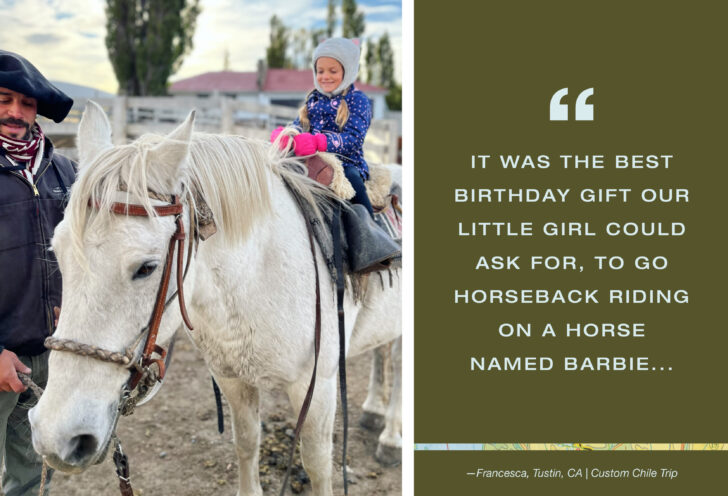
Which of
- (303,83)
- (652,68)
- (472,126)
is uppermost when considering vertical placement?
(303,83)

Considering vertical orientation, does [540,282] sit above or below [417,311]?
above

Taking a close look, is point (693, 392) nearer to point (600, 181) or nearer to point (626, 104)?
point (600, 181)

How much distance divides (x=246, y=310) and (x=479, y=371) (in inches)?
36.9

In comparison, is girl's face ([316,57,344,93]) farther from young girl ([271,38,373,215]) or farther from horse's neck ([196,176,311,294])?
horse's neck ([196,176,311,294])

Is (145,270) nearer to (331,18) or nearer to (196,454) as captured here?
(196,454)

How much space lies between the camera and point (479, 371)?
1924 mm

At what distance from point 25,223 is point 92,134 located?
465mm

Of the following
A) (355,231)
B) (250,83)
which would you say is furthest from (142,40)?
(355,231)

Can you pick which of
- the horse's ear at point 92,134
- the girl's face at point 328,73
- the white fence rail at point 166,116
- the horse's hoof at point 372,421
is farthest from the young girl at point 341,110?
the white fence rail at point 166,116

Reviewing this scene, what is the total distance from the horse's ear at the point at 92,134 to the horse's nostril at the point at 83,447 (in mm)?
814

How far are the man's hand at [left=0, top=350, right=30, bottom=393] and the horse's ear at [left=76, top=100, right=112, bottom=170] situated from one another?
0.70m

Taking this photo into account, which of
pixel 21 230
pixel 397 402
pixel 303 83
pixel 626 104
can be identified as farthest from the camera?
pixel 303 83

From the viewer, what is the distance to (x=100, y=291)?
1.28m

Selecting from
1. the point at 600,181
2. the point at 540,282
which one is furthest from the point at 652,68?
the point at 540,282
